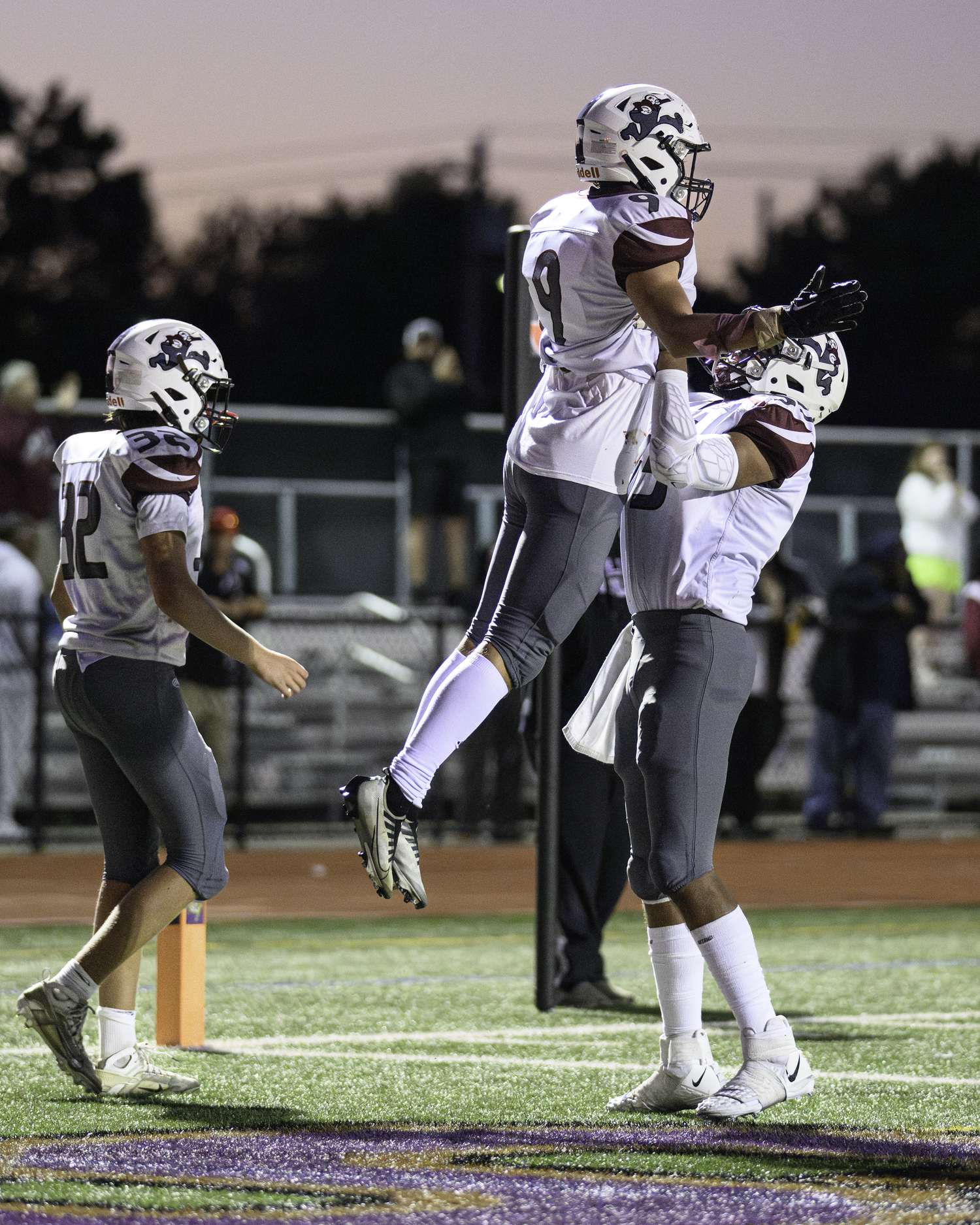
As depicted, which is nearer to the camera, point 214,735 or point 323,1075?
point 323,1075

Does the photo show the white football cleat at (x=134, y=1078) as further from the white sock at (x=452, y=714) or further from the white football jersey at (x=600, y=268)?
the white football jersey at (x=600, y=268)

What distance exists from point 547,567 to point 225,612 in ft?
29.3

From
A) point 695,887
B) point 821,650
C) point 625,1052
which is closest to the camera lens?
point 695,887

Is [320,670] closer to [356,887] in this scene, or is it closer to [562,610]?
[356,887]

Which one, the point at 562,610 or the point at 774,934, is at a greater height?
the point at 562,610

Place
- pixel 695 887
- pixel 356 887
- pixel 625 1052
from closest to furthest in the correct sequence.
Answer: pixel 695 887, pixel 625 1052, pixel 356 887

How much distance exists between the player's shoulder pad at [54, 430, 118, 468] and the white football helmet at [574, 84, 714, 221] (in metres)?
1.49

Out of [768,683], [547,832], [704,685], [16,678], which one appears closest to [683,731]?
[704,685]

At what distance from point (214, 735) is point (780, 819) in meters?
5.09

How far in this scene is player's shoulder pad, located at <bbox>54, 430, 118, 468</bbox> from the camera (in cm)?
563

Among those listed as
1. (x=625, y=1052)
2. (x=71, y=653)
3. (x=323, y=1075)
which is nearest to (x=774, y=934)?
(x=625, y=1052)

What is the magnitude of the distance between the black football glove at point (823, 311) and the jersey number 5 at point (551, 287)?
663 millimetres

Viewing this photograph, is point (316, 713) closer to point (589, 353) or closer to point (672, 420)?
point (589, 353)

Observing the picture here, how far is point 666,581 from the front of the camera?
5.28m
